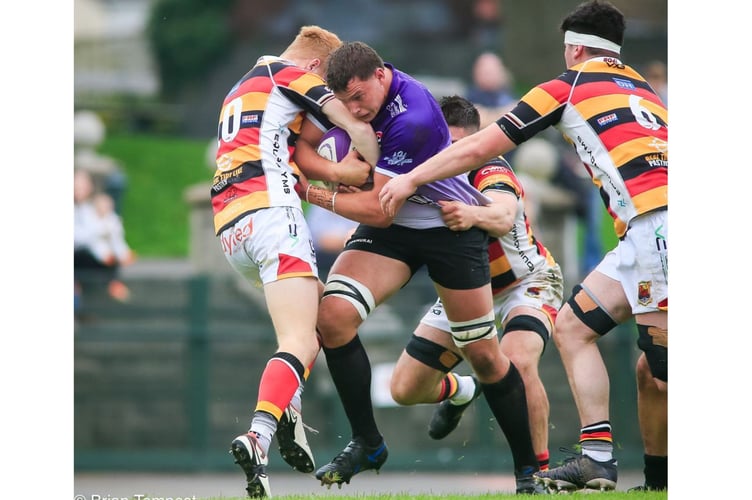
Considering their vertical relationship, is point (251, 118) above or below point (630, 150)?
above

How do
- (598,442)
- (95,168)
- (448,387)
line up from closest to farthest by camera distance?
(598,442)
(448,387)
(95,168)

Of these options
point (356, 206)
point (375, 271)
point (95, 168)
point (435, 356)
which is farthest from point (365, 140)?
point (95, 168)

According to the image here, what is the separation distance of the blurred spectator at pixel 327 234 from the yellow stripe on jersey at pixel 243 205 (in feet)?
17.0

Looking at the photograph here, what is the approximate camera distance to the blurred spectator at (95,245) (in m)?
10.8

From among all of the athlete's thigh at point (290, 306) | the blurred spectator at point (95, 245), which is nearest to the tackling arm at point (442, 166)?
the athlete's thigh at point (290, 306)

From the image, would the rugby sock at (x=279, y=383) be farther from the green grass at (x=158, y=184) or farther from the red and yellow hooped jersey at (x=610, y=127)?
the green grass at (x=158, y=184)

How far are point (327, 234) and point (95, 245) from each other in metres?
2.24

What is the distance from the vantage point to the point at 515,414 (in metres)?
6.45

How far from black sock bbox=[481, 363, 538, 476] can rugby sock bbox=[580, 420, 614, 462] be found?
13.1 inches

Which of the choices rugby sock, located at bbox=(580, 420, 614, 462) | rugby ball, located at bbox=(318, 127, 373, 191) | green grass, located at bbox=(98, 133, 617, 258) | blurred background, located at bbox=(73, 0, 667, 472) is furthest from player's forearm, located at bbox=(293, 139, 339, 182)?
green grass, located at bbox=(98, 133, 617, 258)

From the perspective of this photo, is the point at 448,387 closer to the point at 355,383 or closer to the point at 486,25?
the point at 355,383

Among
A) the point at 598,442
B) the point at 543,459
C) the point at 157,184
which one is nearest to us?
the point at 598,442
